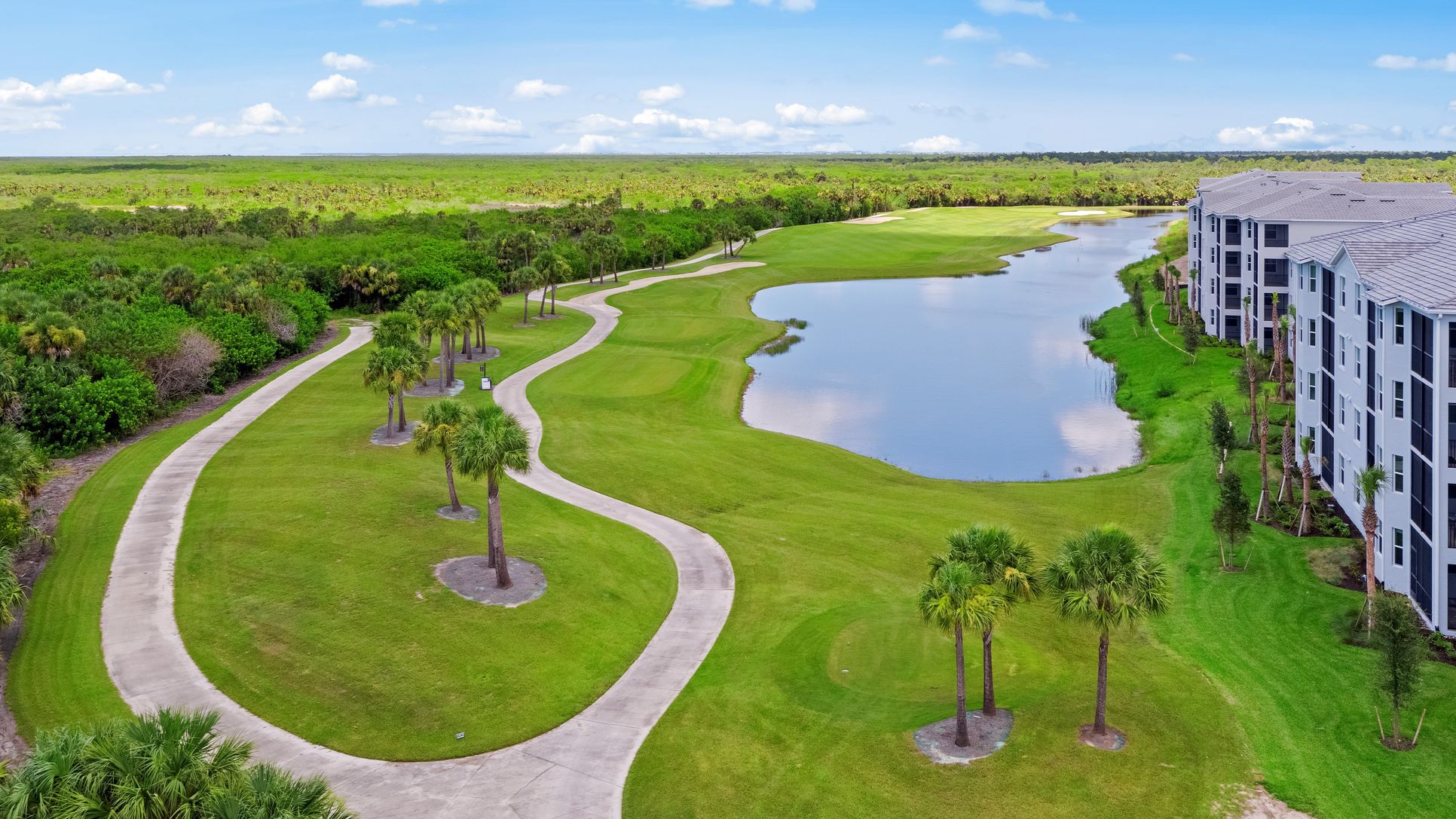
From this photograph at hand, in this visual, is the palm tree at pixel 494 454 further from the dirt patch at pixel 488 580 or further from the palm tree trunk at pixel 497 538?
the dirt patch at pixel 488 580

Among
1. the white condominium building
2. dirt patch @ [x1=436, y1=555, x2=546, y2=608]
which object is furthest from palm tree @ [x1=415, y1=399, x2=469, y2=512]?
the white condominium building

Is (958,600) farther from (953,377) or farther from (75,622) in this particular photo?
(953,377)

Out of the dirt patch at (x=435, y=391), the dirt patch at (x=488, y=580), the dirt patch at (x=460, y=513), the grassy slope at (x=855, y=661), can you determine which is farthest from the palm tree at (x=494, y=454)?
the dirt patch at (x=435, y=391)

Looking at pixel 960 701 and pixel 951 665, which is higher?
pixel 960 701

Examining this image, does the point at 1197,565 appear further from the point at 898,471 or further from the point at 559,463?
the point at 559,463

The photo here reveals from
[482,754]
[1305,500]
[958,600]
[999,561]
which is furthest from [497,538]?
[1305,500]
